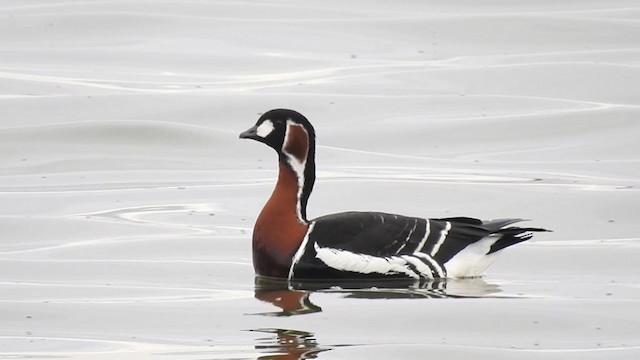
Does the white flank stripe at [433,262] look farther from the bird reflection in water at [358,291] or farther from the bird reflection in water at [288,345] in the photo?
the bird reflection in water at [288,345]

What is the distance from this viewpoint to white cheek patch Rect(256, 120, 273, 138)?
11.3 m

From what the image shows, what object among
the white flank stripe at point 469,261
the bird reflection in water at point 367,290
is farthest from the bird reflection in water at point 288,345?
the white flank stripe at point 469,261

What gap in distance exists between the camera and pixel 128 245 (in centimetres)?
1238

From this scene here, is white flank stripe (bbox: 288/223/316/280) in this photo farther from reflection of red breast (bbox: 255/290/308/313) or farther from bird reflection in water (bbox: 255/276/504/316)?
reflection of red breast (bbox: 255/290/308/313)

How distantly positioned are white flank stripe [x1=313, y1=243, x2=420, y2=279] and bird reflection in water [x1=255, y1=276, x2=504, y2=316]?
0.08 metres

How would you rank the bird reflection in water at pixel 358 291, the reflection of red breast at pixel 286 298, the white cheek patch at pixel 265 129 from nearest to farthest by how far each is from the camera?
the reflection of red breast at pixel 286 298 → the bird reflection in water at pixel 358 291 → the white cheek patch at pixel 265 129

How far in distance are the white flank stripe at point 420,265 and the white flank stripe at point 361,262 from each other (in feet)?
0.12

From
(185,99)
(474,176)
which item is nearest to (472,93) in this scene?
(185,99)

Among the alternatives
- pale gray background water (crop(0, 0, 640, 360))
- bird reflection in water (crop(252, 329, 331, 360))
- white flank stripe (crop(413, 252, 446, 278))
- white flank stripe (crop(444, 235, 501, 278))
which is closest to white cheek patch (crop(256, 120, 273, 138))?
pale gray background water (crop(0, 0, 640, 360))

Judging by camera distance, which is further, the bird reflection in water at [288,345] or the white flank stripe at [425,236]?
the white flank stripe at [425,236]

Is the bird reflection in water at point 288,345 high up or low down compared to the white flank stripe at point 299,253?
down

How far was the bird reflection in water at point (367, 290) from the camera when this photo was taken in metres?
10.5

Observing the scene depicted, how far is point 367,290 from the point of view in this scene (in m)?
10.8

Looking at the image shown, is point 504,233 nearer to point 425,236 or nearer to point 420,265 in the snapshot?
point 425,236
